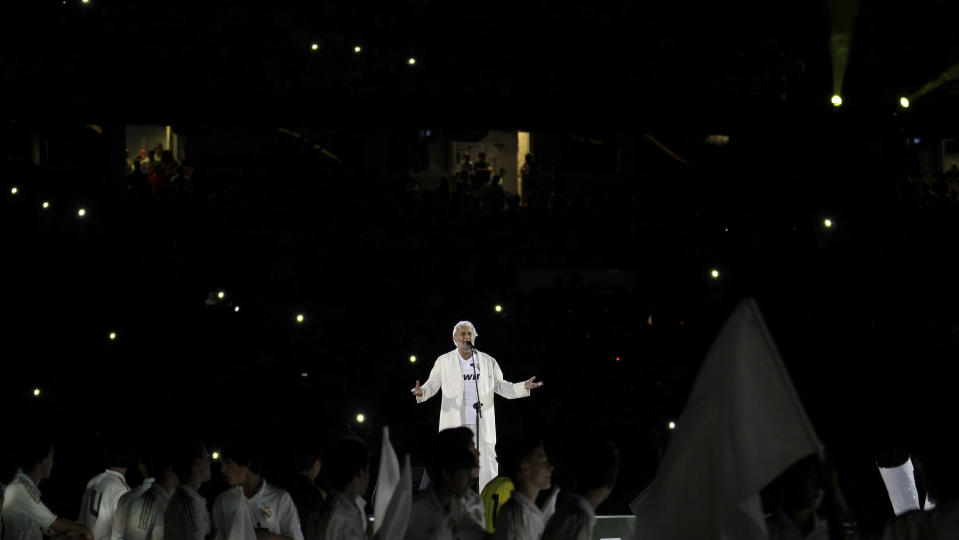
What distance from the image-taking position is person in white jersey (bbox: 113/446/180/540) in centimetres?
689

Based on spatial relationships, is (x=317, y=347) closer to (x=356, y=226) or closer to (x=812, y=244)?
(x=356, y=226)

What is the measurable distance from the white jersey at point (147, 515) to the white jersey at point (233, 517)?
0.65 m

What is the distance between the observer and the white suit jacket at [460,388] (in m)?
10.8

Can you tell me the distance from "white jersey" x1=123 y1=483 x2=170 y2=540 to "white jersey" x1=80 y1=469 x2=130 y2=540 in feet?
4.55

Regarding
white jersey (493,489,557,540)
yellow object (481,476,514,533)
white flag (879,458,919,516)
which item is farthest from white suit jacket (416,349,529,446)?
white jersey (493,489,557,540)

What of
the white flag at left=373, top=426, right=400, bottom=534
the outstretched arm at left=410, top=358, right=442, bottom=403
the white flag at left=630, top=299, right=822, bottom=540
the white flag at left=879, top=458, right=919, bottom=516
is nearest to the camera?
the white flag at left=630, top=299, right=822, bottom=540

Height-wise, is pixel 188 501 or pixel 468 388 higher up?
pixel 188 501

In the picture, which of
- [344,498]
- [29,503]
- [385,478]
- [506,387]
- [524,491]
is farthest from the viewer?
[506,387]

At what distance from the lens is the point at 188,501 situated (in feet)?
20.4

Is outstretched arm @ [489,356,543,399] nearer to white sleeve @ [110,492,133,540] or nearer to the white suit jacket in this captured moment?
the white suit jacket

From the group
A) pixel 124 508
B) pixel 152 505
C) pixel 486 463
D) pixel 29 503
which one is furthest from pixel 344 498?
pixel 486 463

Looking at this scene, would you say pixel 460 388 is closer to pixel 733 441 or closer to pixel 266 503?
pixel 266 503

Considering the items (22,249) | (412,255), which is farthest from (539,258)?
(22,249)

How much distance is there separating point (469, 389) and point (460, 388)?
0.31 feet
